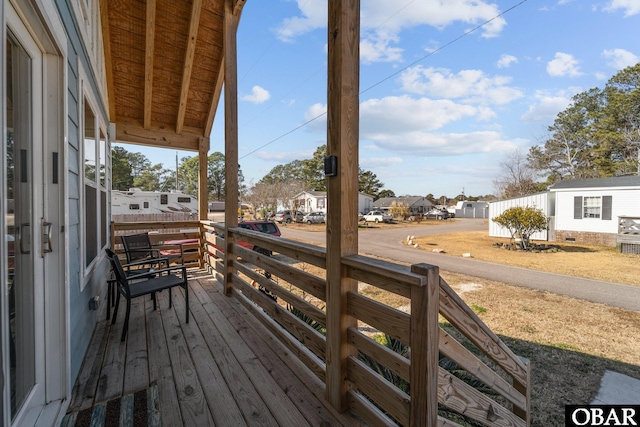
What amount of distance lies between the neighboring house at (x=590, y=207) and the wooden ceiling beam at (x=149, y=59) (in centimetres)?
1445

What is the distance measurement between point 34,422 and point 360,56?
2403 mm

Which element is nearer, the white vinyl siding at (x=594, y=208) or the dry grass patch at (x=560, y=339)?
the dry grass patch at (x=560, y=339)

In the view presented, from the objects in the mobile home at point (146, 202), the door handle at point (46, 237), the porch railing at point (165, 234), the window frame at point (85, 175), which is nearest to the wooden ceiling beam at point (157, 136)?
the window frame at point (85, 175)

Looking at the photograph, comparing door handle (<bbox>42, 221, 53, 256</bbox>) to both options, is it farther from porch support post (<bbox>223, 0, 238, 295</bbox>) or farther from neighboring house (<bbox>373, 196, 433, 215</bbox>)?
neighboring house (<bbox>373, 196, 433, 215</bbox>)

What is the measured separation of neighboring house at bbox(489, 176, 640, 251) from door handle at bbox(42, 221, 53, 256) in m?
14.6

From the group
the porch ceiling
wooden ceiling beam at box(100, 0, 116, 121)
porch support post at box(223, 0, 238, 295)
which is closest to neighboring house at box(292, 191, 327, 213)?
the porch ceiling

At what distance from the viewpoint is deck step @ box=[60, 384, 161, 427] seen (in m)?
1.52

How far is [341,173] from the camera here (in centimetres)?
151

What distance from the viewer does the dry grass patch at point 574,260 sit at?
7.23 metres

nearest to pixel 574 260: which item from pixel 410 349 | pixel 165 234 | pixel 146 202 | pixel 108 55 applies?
pixel 410 349

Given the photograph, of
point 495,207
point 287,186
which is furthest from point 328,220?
point 287,186

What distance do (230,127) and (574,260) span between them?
10575mm

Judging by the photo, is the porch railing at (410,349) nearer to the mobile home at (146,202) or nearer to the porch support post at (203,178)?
the porch support post at (203,178)

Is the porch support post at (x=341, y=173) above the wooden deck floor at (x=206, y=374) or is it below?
above
